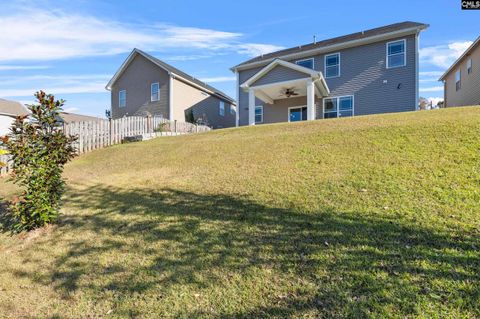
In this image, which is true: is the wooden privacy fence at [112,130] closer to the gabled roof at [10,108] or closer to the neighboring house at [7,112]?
the neighboring house at [7,112]

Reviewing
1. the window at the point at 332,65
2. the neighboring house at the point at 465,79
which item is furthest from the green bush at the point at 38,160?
the neighboring house at the point at 465,79

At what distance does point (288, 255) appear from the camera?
3.27 metres

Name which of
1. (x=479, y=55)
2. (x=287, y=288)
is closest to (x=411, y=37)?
(x=479, y=55)

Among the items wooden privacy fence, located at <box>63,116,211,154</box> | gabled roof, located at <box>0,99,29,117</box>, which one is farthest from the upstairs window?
gabled roof, located at <box>0,99,29,117</box>

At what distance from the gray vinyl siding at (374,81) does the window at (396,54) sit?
210 millimetres

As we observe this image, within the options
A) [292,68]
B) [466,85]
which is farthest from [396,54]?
[292,68]

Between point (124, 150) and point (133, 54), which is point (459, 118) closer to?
point (124, 150)

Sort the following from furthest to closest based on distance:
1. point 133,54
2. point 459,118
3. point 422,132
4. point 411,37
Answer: point 133,54, point 411,37, point 459,118, point 422,132

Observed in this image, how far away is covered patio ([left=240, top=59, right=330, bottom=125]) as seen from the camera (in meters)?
15.2

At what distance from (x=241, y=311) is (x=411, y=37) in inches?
717

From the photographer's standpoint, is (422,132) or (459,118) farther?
(459,118)

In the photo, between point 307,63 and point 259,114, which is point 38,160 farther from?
point 307,63

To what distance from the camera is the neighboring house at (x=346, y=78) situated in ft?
51.3

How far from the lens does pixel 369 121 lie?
9.55 meters
